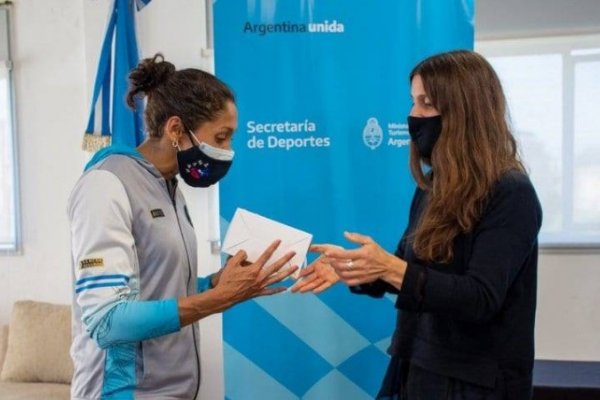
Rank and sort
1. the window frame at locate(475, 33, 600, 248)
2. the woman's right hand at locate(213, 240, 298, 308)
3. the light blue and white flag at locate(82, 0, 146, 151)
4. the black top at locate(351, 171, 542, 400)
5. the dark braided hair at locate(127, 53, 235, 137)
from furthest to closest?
the window frame at locate(475, 33, 600, 248), the light blue and white flag at locate(82, 0, 146, 151), the dark braided hair at locate(127, 53, 235, 137), the woman's right hand at locate(213, 240, 298, 308), the black top at locate(351, 171, 542, 400)

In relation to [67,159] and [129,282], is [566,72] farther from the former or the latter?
[67,159]

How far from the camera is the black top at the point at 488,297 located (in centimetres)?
113

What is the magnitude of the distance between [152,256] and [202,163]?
309 mm

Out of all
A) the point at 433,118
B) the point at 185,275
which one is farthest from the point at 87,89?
the point at 433,118

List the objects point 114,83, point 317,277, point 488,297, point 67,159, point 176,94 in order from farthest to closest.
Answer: point 67,159 → point 114,83 → point 317,277 → point 176,94 → point 488,297

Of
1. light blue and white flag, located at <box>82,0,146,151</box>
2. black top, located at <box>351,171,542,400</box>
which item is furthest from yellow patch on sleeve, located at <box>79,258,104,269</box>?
light blue and white flag, located at <box>82,0,146,151</box>

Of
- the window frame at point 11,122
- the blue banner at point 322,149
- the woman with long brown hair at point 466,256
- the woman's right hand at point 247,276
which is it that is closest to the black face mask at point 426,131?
the woman with long brown hair at point 466,256

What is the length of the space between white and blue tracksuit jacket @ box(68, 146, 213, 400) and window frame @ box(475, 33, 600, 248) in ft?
7.59

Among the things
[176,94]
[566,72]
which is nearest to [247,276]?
[176,94]

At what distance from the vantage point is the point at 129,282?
1184mm

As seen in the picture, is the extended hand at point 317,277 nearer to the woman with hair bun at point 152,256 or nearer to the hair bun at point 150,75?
the woman with hair bun at point 152,256

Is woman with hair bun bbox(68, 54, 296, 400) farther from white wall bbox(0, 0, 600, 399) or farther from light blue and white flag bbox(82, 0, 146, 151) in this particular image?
white wall bbox(0, 0, 600, 399)

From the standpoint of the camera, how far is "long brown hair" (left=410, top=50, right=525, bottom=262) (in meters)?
1.21

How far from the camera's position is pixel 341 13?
2.13m
